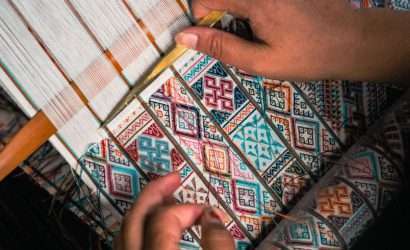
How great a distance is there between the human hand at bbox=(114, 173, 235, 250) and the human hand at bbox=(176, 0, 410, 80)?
12.2 inches

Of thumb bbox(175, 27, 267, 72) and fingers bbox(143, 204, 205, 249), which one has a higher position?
thumb bbox(175, 27, 267, 72)

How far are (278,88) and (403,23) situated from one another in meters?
0.33

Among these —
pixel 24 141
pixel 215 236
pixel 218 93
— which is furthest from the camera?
pixel 218 93

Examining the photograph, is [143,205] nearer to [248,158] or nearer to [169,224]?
[169,224]

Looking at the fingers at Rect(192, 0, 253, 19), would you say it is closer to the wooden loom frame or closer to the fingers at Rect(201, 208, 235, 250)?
the wooden loom frame

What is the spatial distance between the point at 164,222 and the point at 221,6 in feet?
1.60

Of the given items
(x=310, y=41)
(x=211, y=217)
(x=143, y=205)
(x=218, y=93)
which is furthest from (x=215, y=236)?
(x=310, y=41)

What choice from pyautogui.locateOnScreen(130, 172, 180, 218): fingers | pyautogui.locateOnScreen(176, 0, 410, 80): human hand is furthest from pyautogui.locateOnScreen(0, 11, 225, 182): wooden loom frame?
pyautogui.locateOnScreen(176, 0, 410, 80): human hand

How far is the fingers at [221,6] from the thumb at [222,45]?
5 cm

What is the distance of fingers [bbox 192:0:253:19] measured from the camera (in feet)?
3.34

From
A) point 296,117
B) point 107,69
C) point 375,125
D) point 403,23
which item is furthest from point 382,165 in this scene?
point 107,69

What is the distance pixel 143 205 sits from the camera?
38.2 inches

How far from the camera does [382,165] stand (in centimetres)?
105

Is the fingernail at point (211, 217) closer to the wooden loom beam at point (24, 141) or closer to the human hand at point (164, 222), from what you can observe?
the human hand at point (164, 222)
